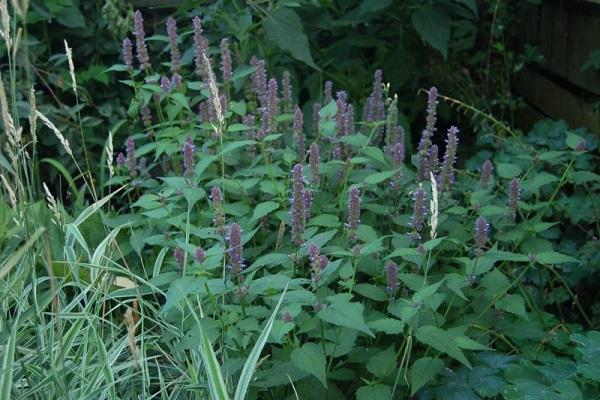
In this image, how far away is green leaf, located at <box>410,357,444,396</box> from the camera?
7.07ft

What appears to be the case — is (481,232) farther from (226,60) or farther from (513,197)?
(226,60)

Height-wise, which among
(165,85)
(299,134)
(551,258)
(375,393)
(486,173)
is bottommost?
(375,393)

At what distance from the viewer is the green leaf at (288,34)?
3578 mm

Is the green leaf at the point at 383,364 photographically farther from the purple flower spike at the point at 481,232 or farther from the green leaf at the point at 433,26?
the green leaf at the point at 433,26

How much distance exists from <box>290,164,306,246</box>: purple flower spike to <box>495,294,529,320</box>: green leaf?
1.83 feet

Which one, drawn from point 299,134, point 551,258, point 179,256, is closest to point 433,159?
point 299,134

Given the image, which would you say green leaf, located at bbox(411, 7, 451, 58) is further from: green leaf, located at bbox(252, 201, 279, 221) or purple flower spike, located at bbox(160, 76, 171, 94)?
green leaf, located at bbox(252, 201, 279, 221)

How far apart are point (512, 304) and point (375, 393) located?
44 cm

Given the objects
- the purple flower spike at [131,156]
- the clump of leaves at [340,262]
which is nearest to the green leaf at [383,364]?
the clump of leaves at [340,262]

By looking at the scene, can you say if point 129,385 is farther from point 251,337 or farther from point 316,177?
point 316,177

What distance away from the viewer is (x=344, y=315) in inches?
77.8

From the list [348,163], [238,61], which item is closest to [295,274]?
[348,163]

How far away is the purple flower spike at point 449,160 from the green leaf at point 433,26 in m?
1.42

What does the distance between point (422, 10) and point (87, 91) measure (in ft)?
5.50
